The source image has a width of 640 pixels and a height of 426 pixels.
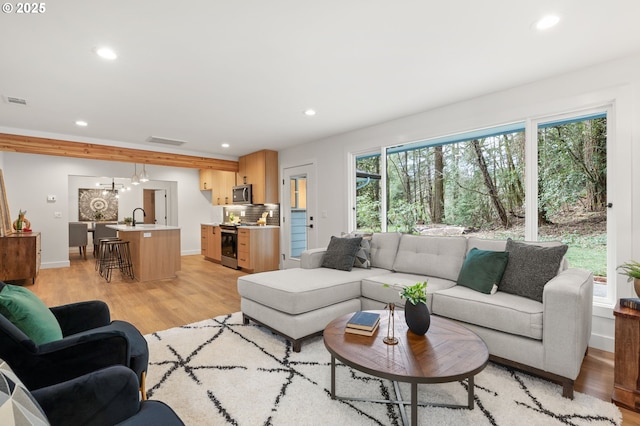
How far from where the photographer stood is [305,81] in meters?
3.08

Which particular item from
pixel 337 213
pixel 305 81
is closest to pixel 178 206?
pixel 337 213

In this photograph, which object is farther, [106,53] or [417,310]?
[106,53]

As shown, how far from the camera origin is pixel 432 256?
3268 millimetres

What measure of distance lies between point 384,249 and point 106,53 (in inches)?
127

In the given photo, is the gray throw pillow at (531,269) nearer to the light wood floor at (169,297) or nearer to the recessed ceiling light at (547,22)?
the light wood floor at (169,297)

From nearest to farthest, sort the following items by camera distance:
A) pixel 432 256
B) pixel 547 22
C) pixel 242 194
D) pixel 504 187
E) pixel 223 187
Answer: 1. pixel 547 22
2. pixel 432 256
3. pixel 504 187
4. pixel 242 194
5. pixel 223 187

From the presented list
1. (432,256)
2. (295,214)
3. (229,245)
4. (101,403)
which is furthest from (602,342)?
(229,245)

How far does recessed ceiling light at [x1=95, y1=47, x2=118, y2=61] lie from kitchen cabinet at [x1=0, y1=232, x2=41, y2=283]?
13.3ft

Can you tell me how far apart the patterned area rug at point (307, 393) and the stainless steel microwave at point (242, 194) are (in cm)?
422

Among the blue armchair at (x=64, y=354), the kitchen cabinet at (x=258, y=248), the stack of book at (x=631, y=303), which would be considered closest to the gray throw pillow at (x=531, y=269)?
the stack of book at (x=631, y=303)

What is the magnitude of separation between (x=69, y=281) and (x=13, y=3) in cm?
479

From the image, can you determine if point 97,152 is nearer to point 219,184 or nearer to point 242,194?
point 242,194

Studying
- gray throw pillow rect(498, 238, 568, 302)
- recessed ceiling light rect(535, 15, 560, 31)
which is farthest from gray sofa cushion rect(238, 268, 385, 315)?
recessed ceiling light rect(535, 15, 560, 31)

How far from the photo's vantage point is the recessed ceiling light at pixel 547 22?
2055 mm
